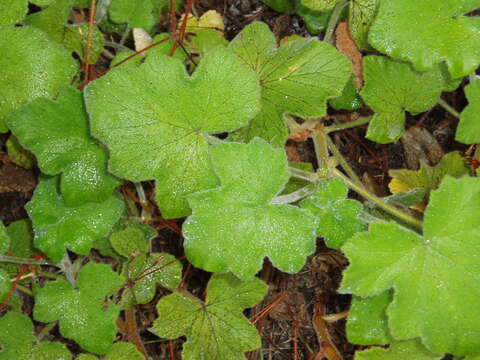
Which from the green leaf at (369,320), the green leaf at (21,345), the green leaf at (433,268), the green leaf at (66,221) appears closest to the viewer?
the green leaf at (433,268)

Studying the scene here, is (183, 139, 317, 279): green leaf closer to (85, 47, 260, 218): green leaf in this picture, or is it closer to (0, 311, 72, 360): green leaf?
(85, 47, 260, 218): green leaf

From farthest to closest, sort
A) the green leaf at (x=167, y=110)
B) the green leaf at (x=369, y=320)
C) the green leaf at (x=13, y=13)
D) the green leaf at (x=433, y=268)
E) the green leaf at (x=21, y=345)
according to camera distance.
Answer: the green leaf at (x=21, y=345) < the green leaf at (x=13, y=13) < the green leaf at (x=369, y=320) < the green leaf at (x=167, y=110) < the green leaf at (x=433, y=268)

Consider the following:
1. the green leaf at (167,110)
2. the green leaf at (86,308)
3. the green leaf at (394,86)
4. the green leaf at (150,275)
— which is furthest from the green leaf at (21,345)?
the green leaf at (394,86)

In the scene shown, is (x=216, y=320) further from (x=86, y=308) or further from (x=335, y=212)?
(x=335, y=212)

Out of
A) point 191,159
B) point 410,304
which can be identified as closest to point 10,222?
point 191,159

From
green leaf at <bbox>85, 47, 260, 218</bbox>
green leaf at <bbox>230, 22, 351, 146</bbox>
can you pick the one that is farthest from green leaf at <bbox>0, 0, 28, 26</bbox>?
green leaf at <bbox>230, 22, 351, 146</bbox>

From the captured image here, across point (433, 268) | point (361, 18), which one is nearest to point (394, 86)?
point (361, 18)

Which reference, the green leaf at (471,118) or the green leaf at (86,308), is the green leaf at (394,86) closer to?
the green leaf at (471,118)

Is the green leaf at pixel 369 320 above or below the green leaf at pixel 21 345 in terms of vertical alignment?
above

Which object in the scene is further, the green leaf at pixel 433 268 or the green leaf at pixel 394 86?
the green leaf at pixel 394 86
